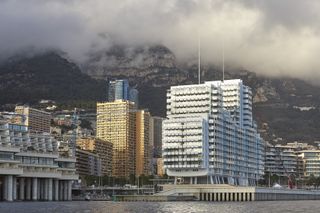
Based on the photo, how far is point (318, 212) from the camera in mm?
153125

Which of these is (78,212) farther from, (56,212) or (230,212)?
(230,212)

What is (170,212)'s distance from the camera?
5837 inches

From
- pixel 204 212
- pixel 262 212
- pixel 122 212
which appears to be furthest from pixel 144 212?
pixel 262 212

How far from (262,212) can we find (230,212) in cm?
686

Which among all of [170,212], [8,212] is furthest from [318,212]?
[8,212]

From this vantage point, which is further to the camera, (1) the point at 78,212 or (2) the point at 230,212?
(2) the point at 230,212

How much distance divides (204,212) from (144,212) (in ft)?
48.3

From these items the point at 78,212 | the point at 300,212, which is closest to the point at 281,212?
the point at 300,212

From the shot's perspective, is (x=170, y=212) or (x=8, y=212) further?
(x=170, y=212)

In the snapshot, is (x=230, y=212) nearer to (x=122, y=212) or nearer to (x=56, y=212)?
(x=122, y=212)

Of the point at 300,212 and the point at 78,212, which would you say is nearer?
the point at 78,212

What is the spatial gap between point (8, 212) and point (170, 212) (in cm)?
3308

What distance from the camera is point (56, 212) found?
140875 mm

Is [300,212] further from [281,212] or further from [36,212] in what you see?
[36,212]
